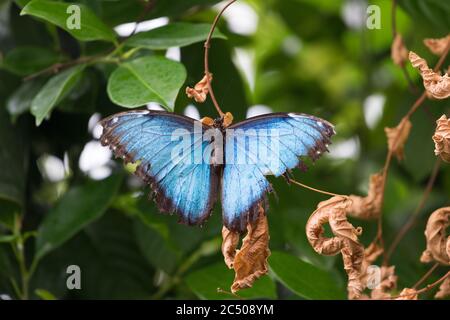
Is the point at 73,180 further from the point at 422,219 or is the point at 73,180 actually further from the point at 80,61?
the point at 422,219

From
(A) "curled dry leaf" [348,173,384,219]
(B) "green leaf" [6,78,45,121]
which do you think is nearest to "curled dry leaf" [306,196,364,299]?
(A) "curled dry leaf" [348,173,384,219]

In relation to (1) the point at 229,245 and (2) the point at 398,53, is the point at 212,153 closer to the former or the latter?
(1) the point at 229,245

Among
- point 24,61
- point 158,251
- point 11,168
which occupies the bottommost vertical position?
point 158,251

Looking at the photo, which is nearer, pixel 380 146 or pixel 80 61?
pixel 80 61

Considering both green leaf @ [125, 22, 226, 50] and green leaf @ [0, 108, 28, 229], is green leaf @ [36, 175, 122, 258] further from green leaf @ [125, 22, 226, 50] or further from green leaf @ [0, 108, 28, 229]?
green leaf @ [125, 22, 226, 50]

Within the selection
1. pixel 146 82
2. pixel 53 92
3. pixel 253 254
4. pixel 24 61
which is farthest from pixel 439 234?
pixel 24 61

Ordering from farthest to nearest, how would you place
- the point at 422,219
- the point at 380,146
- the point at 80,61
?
1. the point at 380,146
2. the point at 422,219
3. the point at 80,61
